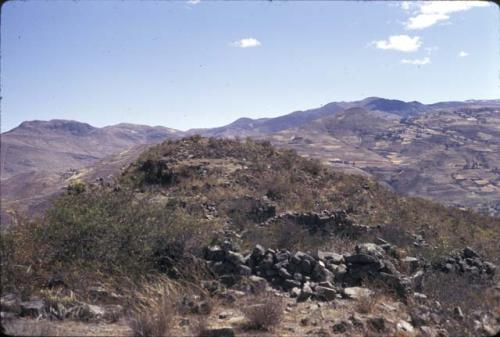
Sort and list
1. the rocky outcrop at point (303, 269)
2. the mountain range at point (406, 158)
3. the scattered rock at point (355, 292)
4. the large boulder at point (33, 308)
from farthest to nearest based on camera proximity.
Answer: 1. the mountain range at point (406, 158)
2. the rocky outcrop at point (303, 269)
3. the scattered rock at point (355, 292)
4. the large boulder at point (33, 308)

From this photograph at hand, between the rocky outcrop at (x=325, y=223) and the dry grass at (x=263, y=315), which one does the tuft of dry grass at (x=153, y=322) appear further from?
the rocky outcrop at (x=325, y=223)

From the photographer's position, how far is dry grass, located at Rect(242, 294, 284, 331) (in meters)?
6.54

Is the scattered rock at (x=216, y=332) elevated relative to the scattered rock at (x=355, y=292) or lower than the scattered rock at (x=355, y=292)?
elevated

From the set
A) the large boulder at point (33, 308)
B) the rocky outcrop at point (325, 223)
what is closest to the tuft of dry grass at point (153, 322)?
the large boulder at point (33, 308)

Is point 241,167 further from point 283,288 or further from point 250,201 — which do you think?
point 283,288

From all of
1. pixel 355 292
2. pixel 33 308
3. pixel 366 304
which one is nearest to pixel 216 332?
pixel 33 308

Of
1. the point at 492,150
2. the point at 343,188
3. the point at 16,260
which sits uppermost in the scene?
the point at 16,260

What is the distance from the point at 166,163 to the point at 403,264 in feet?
51.5

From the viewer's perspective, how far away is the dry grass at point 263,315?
6.54 meters

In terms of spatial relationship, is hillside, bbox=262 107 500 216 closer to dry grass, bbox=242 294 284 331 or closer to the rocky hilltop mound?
the rocky hilltop mound

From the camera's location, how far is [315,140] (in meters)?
174

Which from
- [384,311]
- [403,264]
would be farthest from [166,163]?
[384,311]

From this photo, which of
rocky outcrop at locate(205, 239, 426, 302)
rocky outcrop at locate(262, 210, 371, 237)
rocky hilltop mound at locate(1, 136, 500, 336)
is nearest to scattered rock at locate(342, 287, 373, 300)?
rocky hilltop mound at locate(1, 136, 500, 336)

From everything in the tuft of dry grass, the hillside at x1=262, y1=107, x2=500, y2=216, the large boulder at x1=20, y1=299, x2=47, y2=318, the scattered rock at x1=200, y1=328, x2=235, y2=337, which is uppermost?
the large boulder at x1=20, y1=299, x2=47, y2=318
